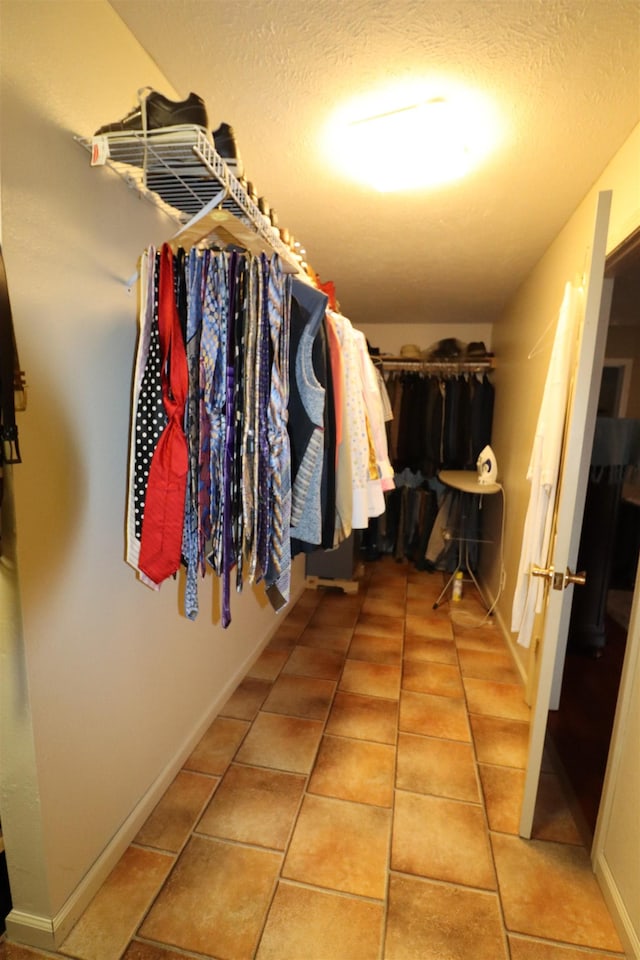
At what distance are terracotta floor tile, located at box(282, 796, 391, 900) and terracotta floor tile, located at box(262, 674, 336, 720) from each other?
488 mm

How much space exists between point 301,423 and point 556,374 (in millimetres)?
910

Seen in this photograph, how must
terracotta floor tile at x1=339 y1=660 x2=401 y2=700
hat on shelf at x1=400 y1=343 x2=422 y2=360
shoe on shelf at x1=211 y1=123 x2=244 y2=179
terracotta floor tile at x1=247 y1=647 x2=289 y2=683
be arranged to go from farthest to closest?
1. hat on shelf at x1=400 y1=343 x2=422 y2=360
2. terracotta floor tile at x1=247 y1=647 x2=289 y2=683
3. terracotta floor tile at x1=339 y1=660 x2=401 y2=700
4. shoe on shelf at x1=211 y1=123 x2=244 y2=179

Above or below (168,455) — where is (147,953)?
below

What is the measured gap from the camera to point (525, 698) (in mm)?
2213

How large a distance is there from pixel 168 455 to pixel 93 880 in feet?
4.19

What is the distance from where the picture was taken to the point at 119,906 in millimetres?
1256

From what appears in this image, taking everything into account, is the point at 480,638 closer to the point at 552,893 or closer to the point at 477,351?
the point at 552,893

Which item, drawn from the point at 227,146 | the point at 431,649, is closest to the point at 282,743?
the point at 431,649

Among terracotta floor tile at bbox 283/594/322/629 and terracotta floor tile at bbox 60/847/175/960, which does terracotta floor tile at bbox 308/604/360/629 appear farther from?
terracotta floor tile at bbox 60/847/175/960

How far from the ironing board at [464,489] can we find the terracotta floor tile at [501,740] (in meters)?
1.22

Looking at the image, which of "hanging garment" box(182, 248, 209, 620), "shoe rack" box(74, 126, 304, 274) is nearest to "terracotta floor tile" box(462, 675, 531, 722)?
"hanging garment" box(182, 248, 209, 620)

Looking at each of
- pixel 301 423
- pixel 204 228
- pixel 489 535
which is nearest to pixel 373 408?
pixel 301 423

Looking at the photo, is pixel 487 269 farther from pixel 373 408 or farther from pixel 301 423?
pixel 301 423

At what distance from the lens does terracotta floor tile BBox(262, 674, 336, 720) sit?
2.12 metres
